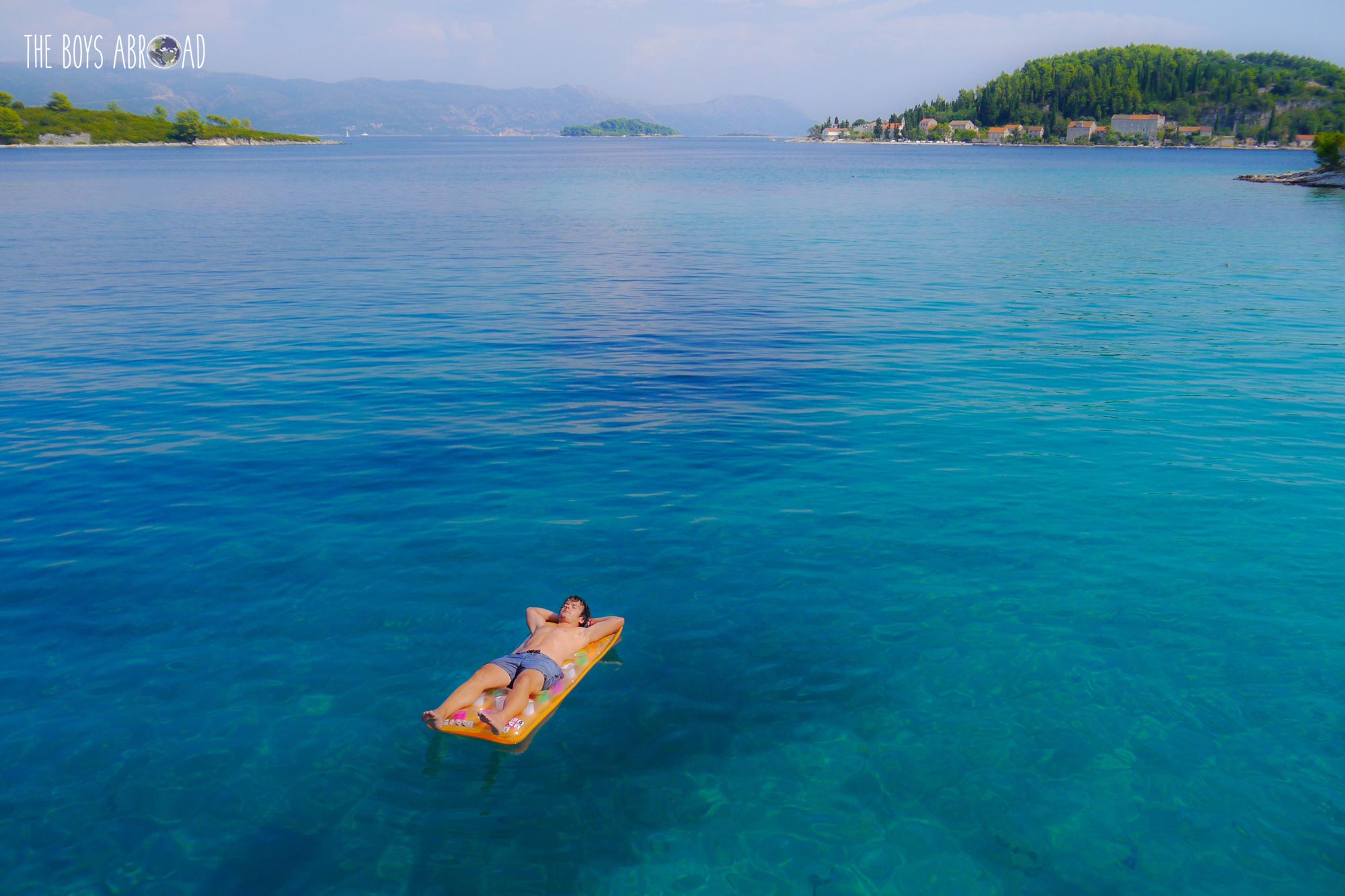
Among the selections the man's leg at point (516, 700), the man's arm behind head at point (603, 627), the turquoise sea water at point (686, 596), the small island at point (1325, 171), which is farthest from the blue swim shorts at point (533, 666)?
the small island at point (1325, 171)

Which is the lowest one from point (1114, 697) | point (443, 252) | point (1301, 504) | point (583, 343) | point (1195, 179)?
point (1114, 697)

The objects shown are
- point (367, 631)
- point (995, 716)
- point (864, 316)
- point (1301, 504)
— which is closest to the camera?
point (995, 716)

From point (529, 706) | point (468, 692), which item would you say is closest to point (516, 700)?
point (529, 706)

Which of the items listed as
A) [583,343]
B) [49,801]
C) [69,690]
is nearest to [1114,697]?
[49,801]

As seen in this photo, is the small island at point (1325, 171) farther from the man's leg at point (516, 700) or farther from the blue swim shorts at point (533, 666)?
the man's leg at point (516, 700)

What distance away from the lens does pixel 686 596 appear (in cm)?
1335

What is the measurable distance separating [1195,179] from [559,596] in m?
146

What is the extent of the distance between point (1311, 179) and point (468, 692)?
137216mm

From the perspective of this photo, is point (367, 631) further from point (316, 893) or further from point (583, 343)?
point (583, 343)

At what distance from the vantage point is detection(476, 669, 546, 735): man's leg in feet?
31.4

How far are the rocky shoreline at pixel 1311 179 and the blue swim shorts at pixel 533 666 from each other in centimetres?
12720

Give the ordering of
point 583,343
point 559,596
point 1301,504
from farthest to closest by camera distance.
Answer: point 583,343 < point 1301,504 < point 559,596

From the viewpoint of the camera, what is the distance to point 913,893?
→ 324 inches

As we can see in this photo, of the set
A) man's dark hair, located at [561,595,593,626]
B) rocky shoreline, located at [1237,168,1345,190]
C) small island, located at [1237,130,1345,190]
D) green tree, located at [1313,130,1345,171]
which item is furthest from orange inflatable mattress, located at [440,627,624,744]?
green tree, located at [1313,130,1345,171]
